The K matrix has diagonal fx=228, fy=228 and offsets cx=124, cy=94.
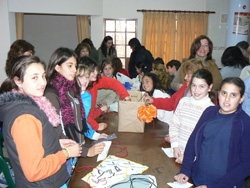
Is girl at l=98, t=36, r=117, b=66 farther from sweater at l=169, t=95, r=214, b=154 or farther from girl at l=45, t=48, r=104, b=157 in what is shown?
sweater at l=169, t=95, r=214, b=154

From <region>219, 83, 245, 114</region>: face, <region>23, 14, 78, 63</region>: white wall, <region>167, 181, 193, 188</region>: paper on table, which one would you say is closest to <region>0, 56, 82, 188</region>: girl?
<region>167, 181, 193, 188</region>: paper on table

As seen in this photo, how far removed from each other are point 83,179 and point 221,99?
1.00 m

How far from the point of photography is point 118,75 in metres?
3.93

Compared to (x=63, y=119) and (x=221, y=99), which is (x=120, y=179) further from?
(x=221, y=99)

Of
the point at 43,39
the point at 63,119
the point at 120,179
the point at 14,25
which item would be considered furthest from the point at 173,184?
the point at 43,39

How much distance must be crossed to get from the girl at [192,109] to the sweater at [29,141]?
3.12 ft

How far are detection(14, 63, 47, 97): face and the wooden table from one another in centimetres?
59

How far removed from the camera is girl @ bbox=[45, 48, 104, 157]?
1683mm

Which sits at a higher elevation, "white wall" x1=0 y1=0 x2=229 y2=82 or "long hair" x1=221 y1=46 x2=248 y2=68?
"white wall" x1=0 y1=0 x2=229 y2=82

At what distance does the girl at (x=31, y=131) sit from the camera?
104cm

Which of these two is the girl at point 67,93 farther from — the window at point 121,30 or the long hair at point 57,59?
the window at point 121,30

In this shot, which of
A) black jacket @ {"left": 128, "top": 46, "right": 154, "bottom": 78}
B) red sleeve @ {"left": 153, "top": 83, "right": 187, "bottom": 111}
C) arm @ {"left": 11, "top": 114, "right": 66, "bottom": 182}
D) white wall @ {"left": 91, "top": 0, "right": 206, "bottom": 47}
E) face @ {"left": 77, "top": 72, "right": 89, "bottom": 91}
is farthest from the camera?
white wall @ {"left": 91, "top": 0, "right": 206, "bottom": 47}

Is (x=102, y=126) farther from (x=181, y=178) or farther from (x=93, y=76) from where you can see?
(x=181, y=178)

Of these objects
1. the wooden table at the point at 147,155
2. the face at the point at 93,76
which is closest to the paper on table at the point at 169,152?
the wooden table at the point at 147,155
